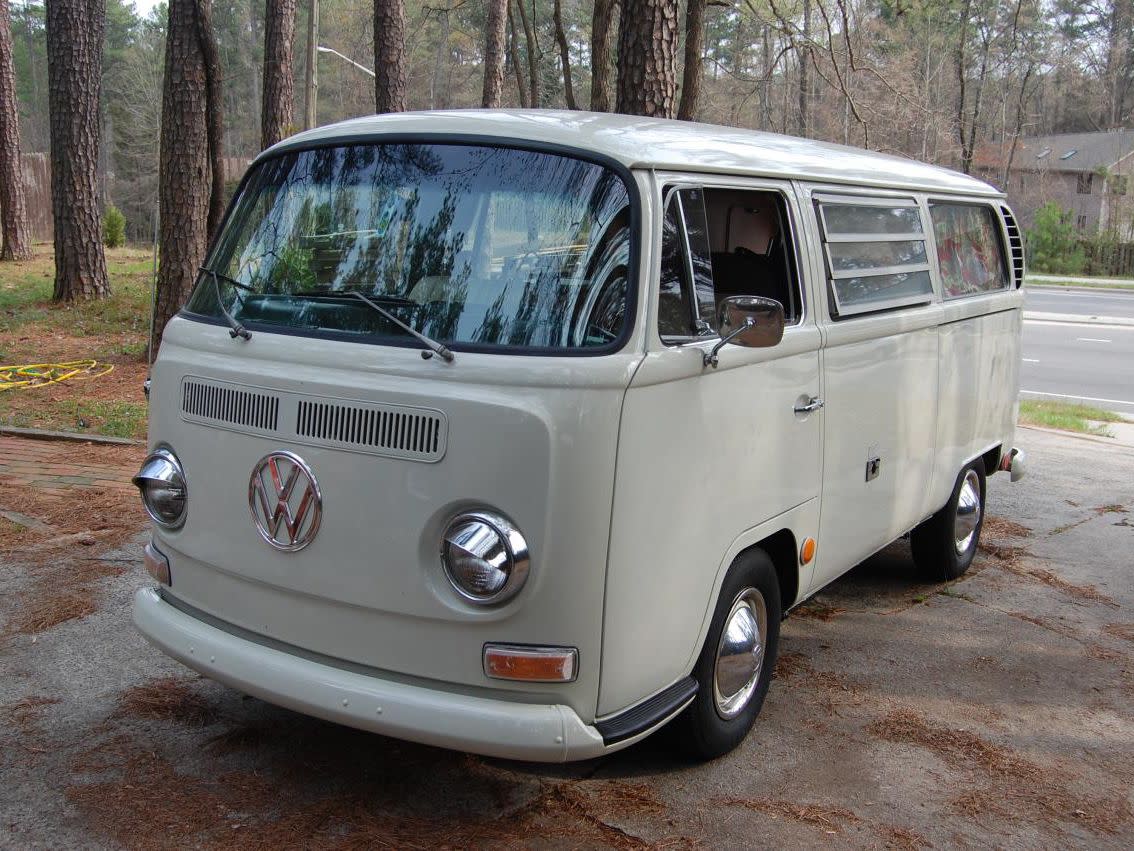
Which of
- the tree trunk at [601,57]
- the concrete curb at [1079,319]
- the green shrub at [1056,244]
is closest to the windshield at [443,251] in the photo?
the tree trunk at [601,57]

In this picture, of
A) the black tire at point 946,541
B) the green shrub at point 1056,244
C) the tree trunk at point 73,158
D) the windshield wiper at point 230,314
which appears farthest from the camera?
the green shrub at point 1056,244

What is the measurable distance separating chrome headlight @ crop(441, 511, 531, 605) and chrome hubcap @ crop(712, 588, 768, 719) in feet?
3.51

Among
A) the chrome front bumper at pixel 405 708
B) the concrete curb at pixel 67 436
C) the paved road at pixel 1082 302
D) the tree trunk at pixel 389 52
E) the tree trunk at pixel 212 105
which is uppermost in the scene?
the tree trunk at pixel 389 52

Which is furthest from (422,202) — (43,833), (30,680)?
(30,680)

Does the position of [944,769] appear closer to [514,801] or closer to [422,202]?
[514,801]

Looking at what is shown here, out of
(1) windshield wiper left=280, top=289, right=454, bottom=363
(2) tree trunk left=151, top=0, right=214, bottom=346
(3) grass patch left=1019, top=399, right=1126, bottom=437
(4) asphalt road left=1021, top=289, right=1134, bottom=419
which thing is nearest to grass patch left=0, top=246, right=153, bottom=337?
(2) tree trunk left=151, top=0, right=214, bottom=346

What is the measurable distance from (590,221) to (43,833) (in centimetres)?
247

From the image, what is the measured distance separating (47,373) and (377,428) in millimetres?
9060

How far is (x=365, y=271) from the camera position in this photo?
3432 mm

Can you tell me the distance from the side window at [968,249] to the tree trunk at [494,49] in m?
14.2

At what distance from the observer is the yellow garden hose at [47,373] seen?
10319mm

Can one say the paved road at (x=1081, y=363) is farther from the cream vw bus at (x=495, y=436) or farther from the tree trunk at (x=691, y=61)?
the cream vw bus at (x=495, y=436)

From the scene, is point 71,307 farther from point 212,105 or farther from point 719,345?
point 719,345

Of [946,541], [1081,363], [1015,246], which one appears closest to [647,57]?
[1015,246]
